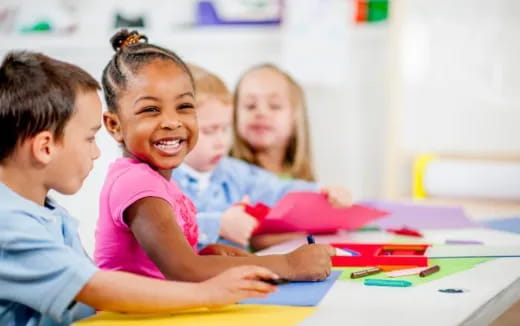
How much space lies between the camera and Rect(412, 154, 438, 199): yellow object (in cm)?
319

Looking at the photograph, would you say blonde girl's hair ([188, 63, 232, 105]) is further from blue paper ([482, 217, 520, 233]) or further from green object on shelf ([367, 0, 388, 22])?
green object on shelf ([367, 0, 388, 22])

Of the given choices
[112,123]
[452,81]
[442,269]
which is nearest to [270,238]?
[442,269]

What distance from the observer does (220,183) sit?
2.11m

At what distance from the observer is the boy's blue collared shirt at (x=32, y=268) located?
1025 mm

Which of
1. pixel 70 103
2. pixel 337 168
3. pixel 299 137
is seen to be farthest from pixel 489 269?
pixel 337 168

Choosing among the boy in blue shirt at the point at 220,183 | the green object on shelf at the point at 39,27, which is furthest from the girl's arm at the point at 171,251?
the green object on shelf at the point at 39,27

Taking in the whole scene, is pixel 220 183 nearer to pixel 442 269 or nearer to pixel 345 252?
pixel 345 252

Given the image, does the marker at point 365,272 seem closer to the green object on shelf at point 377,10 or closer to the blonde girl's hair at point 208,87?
the blonde girl's hair at point 208,87

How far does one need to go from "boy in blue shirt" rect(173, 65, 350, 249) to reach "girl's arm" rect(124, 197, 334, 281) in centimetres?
46

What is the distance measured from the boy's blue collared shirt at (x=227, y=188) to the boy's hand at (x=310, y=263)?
17.5 inches

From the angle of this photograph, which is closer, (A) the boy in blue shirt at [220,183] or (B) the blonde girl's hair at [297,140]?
(A) the boy in blue shirt at [220,183]

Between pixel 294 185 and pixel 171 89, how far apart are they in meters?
1.06

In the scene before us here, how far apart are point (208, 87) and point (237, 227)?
0.36 metres

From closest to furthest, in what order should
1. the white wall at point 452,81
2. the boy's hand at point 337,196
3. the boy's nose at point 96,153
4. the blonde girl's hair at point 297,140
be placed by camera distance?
the boy's nose at point 96,153, the boy's hand at point 337,196, the blonde girl's hair at point 297,140, the white wall at point 452,81
